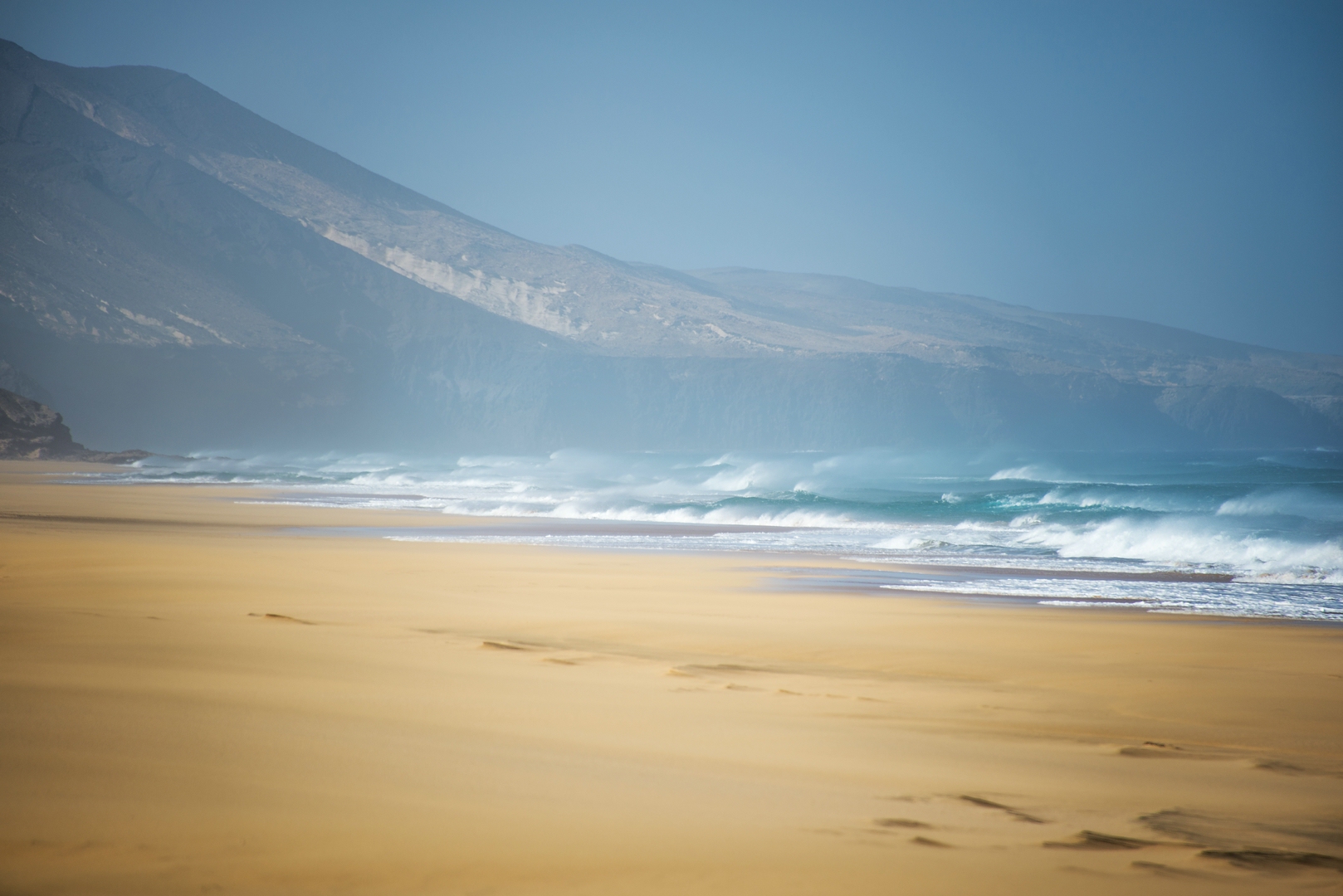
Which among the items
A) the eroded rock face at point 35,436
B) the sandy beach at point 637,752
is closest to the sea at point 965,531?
the sandy beach at point 637,752

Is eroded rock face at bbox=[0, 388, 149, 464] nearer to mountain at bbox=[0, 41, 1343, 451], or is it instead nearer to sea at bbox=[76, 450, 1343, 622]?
sea at bbox=[76, 450, 1343, 622]

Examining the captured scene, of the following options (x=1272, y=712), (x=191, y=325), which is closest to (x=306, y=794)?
(x=1272, y=712)

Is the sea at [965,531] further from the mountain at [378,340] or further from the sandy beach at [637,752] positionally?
the mountain at [378,340]

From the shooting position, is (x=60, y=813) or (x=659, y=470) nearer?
(x=60, y=813)

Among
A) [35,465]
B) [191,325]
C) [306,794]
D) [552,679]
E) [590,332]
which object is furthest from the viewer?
[590,332]

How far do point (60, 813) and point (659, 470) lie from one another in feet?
172

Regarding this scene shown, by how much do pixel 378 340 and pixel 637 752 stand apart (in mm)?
102997

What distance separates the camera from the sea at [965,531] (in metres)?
10.2

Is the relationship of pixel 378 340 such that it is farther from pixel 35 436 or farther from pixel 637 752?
pixel 637 752

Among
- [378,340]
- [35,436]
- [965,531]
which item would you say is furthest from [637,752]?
[378,340]

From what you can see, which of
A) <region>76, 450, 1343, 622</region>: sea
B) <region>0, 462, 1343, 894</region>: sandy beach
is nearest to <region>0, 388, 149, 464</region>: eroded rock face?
<region>76, 450, 1343, 622</region>: sea

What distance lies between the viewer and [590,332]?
353ft

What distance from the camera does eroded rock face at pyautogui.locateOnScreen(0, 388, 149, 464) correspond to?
46.3 metres

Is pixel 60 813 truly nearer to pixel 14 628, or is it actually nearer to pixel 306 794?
pixel 306 794
